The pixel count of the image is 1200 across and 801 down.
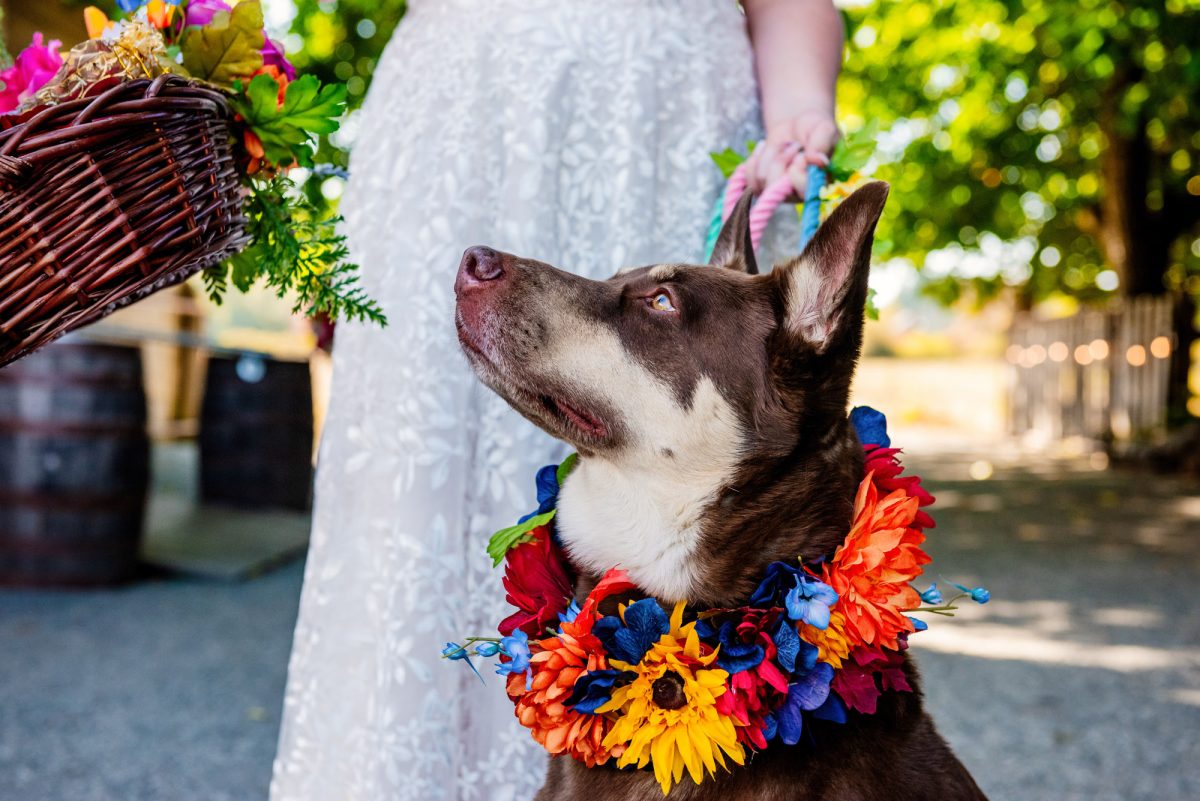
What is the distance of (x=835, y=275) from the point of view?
1.62 meters

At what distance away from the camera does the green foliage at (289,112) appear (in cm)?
139

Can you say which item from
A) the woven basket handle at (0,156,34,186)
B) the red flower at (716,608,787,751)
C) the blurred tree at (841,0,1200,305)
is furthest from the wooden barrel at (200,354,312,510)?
the woven basket handle at (0,156,34,186)

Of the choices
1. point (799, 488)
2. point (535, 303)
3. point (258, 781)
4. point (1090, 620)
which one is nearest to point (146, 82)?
point (535, 303)

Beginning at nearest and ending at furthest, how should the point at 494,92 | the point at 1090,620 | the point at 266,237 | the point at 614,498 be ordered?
the point at 266,237 < the point at 614,498 < the point at 494,92 < the point at 1090,620

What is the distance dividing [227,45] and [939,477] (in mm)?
11795

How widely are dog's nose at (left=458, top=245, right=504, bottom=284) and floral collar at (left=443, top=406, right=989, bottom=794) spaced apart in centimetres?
59

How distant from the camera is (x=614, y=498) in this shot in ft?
6.19

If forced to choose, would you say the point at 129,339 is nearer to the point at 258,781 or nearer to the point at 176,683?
the point at 176,683

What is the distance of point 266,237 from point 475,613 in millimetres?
1030

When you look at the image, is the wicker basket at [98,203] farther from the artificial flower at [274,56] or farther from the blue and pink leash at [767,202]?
the blue and pink leash at [767,202]

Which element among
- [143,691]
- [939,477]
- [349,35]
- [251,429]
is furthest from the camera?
[939,477]

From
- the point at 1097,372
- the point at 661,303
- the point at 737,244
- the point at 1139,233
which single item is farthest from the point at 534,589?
the point at 1097,372

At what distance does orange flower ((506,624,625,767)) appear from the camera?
164 centimetres

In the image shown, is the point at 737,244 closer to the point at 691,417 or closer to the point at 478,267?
the point at 691,417
